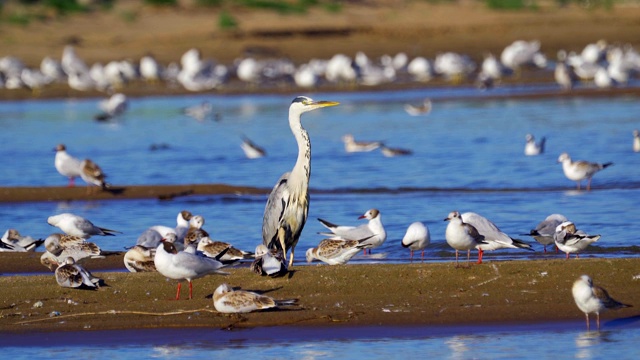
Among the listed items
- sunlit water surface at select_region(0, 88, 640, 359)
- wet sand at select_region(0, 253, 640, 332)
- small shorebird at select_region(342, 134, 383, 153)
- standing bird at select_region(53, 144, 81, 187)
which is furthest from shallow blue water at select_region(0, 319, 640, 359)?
small shorebird at select_region(342, 134, 383, 153)

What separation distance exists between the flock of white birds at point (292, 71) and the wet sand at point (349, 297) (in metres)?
24.1

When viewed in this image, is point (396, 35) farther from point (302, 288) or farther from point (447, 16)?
point (302, 288)

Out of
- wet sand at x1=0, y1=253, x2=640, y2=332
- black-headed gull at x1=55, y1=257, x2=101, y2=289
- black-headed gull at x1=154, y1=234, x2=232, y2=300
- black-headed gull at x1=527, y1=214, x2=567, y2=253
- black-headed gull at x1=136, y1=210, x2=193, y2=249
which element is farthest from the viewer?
black-headed gull at x1=136, y1=210, x2=193, y2=249

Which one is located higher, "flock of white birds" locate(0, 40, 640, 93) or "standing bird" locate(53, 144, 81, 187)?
"flock of white birds" locate(0, 40, 640, 93)

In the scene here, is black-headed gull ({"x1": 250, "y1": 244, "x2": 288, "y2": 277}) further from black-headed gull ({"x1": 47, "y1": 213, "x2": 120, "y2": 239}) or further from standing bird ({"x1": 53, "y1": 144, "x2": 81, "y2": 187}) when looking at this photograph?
standing bird ({"x1": 53, "y1": 144, "x2": 81, "y2": 187})

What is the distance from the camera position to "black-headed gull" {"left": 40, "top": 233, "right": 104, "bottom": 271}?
447 inches

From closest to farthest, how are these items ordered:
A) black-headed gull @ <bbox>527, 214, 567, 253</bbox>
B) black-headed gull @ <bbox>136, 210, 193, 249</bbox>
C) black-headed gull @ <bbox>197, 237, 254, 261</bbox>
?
black-headed gull @ <bbox>197, 237, 254, 261</bbox>, black-headed gull @ <bbox>527, 214, 567, 253</bbox>, black-headed gull @ <bbox>136, 210, 193, 249</bbox>

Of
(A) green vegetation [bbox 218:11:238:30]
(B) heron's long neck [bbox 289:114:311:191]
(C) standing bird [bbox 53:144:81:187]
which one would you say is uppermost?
(A) green vegetation [bbox 218:11:238:30]

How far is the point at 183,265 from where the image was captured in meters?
9.64

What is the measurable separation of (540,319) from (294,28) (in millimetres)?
34753

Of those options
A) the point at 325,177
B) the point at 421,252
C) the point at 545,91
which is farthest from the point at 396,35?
the point at 421,252

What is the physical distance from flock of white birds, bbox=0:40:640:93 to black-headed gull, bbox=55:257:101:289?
2431 cm

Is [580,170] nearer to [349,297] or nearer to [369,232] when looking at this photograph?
[369,232]

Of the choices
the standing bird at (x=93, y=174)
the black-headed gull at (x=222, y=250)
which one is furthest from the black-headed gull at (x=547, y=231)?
the standing bird at (x=93, y=174)
